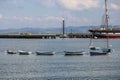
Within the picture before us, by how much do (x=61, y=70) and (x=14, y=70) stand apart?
6213 millimetres

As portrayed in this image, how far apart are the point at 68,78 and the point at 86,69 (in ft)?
33.7

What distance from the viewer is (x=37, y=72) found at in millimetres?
57500

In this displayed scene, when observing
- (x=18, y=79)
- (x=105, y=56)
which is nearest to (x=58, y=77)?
(x=18, y=79)

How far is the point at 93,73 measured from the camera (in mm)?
55750

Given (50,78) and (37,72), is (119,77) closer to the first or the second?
(50,78)

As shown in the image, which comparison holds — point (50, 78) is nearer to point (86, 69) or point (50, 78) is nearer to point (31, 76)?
point (31, 76)

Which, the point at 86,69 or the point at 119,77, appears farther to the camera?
the point at 86,69

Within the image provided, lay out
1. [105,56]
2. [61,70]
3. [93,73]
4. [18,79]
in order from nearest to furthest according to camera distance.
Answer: [18,79] < [93,73] < [61,70] < [105,56]

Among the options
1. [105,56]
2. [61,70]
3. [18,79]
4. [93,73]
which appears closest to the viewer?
[18,79]

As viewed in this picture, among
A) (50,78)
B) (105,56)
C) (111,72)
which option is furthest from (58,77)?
(105,56)

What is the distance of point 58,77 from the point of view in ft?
171

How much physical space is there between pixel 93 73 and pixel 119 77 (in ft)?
16.5

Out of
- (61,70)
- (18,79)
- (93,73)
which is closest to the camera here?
(18,79)

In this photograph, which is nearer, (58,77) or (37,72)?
(58,77)
